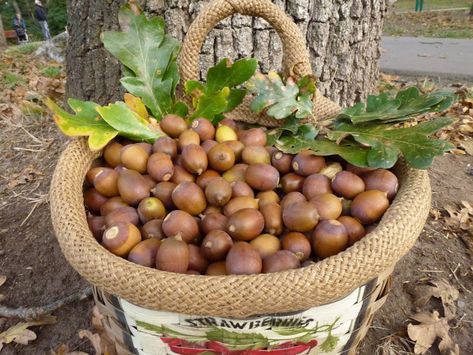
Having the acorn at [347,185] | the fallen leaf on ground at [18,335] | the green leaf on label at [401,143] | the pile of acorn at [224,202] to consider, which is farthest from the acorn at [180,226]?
the fallen leaf on ground at [18,335]

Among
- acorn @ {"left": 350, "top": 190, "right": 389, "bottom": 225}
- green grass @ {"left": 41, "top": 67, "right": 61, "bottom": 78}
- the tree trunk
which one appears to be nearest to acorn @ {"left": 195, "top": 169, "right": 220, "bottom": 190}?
acorn @ {"left": 350, "top": 190, "right": 389, "bottom": 225}

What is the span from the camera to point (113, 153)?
4.59 ft

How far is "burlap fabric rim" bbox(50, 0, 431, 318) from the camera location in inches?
36.0

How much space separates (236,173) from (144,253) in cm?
43

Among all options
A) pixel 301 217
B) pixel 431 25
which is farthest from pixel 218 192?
pixel 431 25

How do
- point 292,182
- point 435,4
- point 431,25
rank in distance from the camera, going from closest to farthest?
point 292,182
point 431,25
point 435,4

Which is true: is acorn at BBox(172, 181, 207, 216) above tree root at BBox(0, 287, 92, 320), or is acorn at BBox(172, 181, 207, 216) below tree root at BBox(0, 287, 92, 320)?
above

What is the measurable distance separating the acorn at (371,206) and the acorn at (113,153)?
0.77 meters

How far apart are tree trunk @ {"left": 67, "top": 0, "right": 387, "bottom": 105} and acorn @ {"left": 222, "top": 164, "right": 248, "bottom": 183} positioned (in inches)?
29.3

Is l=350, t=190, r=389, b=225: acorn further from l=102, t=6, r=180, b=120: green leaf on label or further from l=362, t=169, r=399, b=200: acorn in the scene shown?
l=102, t=6, r=180, b=120: green leaf on label

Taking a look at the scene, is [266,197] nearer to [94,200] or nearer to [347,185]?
[347,185]

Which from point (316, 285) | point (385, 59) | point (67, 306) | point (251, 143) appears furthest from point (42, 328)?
point (385, 59)

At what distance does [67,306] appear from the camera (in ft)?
5.75

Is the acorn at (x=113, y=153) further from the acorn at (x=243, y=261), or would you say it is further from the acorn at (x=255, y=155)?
the acorn at (x=243, y=261)
